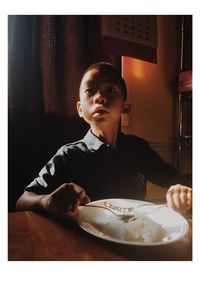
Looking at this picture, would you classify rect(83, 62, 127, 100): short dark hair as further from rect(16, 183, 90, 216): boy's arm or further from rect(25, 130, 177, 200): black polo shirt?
rect(16, 183, 90, 216): boy's arm

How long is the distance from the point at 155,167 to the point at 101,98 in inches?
14.1

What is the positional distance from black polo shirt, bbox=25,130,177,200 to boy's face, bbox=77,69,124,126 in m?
0.08

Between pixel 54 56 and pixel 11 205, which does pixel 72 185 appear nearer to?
pixel 11 205

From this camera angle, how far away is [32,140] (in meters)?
0.93

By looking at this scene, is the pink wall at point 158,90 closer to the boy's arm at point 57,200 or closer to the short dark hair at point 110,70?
the short dark hair at point 110,70

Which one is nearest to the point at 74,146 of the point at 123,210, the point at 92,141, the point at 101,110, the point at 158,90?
the point at 92,141

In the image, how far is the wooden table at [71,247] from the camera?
1.90 feet

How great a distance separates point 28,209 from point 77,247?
34 centimetres

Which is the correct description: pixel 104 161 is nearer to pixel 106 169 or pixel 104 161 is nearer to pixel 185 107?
pixel 106 169

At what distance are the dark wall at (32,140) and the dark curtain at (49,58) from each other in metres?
0.04

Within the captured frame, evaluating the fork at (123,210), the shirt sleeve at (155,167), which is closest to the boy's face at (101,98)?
the shirt sleeve at (155,167)

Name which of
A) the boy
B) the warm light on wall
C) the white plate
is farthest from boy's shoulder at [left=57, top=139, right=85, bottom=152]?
the warm light on wall

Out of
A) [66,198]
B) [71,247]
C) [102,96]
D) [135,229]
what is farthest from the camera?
[102,96]
